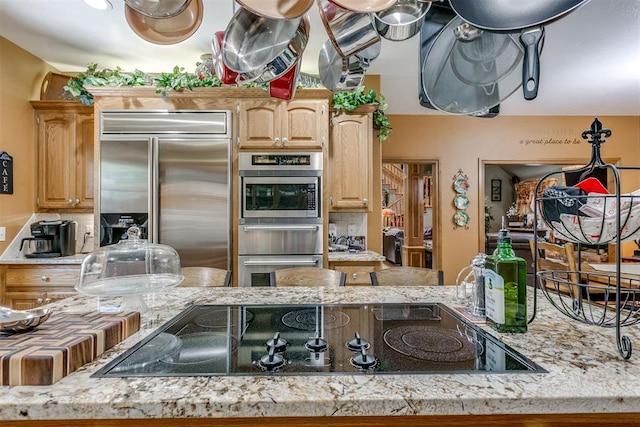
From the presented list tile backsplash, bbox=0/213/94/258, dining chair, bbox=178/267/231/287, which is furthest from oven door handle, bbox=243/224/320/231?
tile backsplash, bbox=0/213/94/258

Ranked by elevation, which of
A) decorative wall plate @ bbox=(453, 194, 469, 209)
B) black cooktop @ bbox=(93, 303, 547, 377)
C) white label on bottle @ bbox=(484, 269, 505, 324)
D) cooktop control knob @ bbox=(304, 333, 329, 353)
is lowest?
black cooktop @ bbox=(93, 303, 547, 377)

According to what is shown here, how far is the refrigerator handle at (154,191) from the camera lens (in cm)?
271

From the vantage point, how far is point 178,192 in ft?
9.02

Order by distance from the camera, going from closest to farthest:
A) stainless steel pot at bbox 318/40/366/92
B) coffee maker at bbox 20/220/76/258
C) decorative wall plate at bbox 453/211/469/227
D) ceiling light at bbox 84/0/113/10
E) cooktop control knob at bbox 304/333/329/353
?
cooktop control knob at bbox 304/333/329/353, stainless steel pot at bbox 318/40/366/92, ceiling light at bbox 84/0/113/10, coffee maker at bbox 20/220/76/258, decorative wall plate at bbox 453/211/469/227

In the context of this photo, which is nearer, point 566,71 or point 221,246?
point 221,246

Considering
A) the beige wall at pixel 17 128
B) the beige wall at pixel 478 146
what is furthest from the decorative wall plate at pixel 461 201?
the beige wall at pixel 17 128

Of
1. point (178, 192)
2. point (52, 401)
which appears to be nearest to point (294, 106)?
point (178, 192)

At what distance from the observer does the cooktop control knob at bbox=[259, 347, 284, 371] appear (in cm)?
73

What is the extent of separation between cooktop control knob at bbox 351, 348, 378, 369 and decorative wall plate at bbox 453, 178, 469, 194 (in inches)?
175

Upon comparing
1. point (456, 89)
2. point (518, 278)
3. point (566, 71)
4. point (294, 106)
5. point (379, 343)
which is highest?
point (566, 71)

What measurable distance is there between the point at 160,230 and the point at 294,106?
1.52m

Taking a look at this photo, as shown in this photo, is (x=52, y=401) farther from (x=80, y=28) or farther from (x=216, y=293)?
(x=80, y=28)

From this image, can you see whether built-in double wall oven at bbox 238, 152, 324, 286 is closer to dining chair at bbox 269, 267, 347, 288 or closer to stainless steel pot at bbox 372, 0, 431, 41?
dining chair at bbox 269, 267, 347, 288

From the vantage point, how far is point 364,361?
74 centimetres
